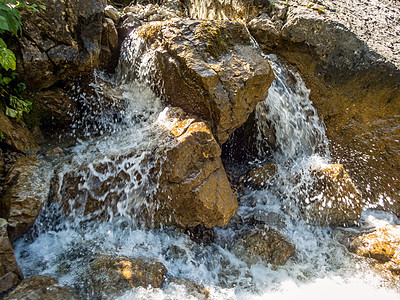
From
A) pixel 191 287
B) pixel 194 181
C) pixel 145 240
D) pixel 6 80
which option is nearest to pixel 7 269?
pixel 145 240

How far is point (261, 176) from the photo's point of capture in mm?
4684

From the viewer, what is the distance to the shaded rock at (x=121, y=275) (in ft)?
7.91

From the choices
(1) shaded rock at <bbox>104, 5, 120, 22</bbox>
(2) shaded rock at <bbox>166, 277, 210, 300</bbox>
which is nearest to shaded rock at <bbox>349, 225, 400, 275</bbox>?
(2) shaded rock at <bbox>166, 277, 210, 300</bbox>

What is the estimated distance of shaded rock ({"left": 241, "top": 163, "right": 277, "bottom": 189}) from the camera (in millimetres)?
4652

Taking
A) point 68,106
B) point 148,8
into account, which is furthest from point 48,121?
point 148,8

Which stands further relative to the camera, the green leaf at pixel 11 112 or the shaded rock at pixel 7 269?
the green leaf at pixel 11 112

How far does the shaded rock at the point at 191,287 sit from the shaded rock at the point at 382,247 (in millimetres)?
2476

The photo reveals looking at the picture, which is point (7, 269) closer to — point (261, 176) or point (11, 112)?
point (11, 112)

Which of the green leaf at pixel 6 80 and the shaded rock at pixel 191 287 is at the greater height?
the green leaf at pixel 6 80

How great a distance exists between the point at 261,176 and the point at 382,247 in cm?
205

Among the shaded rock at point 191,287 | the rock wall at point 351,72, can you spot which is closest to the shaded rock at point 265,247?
the shaded rock at point 191,287

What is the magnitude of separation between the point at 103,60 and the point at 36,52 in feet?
4.43

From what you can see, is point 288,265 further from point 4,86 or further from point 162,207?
point 4,86

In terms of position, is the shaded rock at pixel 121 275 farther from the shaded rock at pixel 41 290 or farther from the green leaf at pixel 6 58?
the green leaf at pixel 6 58
